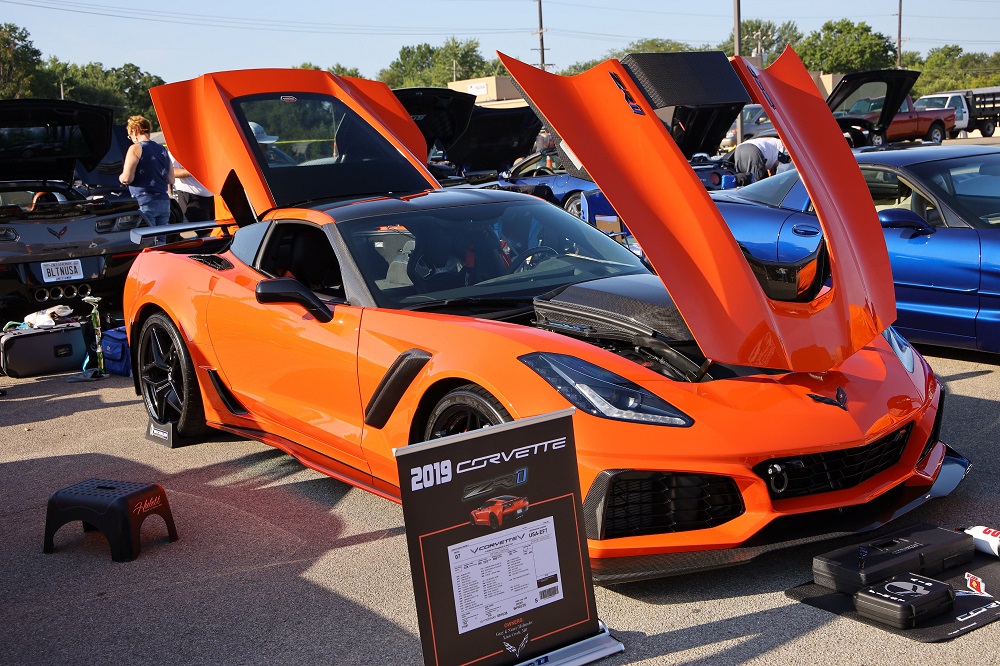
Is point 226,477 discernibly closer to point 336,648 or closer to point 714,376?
point 336,648

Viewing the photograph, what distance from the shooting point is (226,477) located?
5.38 m

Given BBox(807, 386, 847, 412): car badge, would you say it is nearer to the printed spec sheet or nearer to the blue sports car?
the printed spec sheet

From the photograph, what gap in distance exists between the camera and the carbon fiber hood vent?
4.06 metres

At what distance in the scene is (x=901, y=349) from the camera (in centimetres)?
450

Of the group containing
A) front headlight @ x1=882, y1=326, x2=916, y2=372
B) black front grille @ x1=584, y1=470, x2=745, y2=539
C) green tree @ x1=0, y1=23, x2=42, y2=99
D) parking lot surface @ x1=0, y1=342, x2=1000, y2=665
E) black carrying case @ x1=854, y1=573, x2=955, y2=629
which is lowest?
parking lot surface @ x1=0, y1=342, x2=1000, y2=665

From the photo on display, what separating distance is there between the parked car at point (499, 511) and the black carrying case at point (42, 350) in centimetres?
626

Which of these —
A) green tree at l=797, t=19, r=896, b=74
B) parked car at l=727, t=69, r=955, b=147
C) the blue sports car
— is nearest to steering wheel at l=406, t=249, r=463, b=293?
the blue sports car

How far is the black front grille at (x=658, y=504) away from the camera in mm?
3434

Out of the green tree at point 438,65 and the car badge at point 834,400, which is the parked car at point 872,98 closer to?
the car badge at point 834,400

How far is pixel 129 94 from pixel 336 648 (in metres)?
92.9

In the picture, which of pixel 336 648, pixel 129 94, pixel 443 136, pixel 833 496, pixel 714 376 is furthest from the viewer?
pixel 129 94

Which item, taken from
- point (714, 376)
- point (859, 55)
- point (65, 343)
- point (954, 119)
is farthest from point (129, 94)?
point (714, 376)

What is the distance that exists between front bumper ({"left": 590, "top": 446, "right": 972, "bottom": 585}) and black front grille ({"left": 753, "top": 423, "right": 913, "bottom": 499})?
0.09 m

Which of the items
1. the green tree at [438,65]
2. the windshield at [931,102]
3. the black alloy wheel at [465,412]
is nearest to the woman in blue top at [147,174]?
the black alloy wheel at [465,412]
